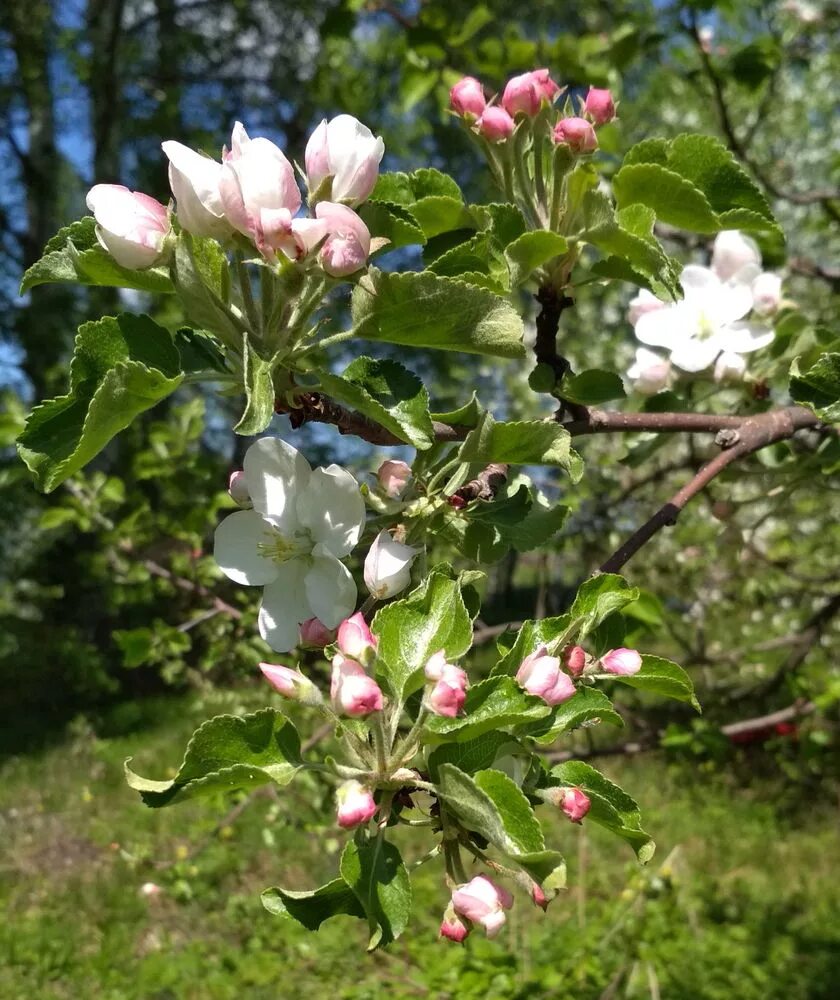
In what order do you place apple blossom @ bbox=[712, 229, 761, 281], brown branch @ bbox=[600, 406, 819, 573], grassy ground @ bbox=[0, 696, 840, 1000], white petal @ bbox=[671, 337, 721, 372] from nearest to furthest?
brown branch @ bbox=[600, 406, 819, 573] → white petal @ bbox=[671, 337, 721, 372] → apple blossom @ bbox=[712, 229, 761, 281] → grassy ground @ bbox=[0, 696, 840, 1000]

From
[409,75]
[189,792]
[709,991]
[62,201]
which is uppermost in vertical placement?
[409,75]

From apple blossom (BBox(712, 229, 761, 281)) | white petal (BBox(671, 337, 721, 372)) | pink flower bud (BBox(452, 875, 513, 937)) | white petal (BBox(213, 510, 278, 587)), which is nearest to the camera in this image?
pink flower bud (BBox(452, 875, 513, 937))

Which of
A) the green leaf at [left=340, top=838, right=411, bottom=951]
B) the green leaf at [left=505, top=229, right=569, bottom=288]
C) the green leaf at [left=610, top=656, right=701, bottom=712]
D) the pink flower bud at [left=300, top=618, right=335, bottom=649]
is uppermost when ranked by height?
the green leaf at [left=505, top=229, right=569, bottom=288]

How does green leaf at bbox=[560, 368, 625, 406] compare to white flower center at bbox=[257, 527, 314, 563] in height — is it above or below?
above

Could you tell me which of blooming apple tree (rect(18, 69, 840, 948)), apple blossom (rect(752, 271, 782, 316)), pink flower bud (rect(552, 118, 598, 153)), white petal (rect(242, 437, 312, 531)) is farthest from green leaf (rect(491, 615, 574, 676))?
apple blossom (rect(752, 271, 782, 316))

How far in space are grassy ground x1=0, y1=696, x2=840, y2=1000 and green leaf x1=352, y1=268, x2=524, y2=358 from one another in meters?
1.69

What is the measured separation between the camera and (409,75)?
2525 mm

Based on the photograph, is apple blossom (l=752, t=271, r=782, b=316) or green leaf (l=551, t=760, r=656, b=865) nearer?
green leaf (l=551, t=760, r=656, b=865)

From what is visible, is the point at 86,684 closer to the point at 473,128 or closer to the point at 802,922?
the point at 802,922

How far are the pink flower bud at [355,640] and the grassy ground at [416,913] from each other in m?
1.60

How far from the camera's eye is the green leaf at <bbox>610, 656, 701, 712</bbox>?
75 cm

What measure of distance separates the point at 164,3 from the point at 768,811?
25.8ft

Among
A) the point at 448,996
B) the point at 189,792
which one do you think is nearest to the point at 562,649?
the point at 189,792

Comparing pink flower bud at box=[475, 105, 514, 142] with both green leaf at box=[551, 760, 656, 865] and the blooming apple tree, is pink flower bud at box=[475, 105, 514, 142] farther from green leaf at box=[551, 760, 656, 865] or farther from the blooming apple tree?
green leaf at box=[551, 760, 656, 865]
